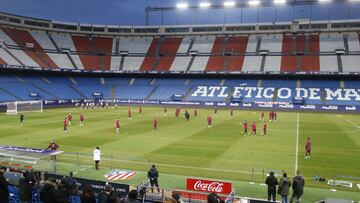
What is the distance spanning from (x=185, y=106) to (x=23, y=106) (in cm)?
2999

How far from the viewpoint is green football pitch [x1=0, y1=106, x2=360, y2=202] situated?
67.1 feet

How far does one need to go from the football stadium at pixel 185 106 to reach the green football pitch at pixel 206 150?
0.41 feet

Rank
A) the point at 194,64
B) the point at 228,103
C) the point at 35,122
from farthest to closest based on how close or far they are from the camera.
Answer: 1. the point at 194,64
2. the point at 228,103
3. the point at 35,122

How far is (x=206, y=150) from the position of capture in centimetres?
2752

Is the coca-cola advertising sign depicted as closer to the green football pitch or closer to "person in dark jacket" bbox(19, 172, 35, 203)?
the green football pitch

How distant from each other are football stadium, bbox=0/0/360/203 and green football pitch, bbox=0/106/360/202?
125mm

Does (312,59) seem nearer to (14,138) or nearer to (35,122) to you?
(35,122)

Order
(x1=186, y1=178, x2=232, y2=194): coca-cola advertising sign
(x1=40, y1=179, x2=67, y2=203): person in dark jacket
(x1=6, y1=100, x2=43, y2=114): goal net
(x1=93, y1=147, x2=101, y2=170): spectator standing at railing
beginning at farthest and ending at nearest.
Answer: (x1=6, y1=100, x2=43, y2=114): goal net
(x1=93, y1=147, x2=101, y2=170): spectator standing at railing
(x1=186, y1=178, x2=232, y2=194): coca-cola advertising sign
(x1=40, y1=179, x2=67, y2=203): person in dark jacket

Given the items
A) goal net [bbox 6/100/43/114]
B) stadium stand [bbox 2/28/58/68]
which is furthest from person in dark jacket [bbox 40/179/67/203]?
stadium stand [bbox 2/28/58/68]

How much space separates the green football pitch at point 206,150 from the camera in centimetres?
2045

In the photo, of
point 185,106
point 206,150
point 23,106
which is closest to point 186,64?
point 185,106

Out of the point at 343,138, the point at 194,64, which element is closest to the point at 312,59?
the point at 194,64

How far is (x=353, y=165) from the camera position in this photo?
23.3 meters

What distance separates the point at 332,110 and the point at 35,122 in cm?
4866
